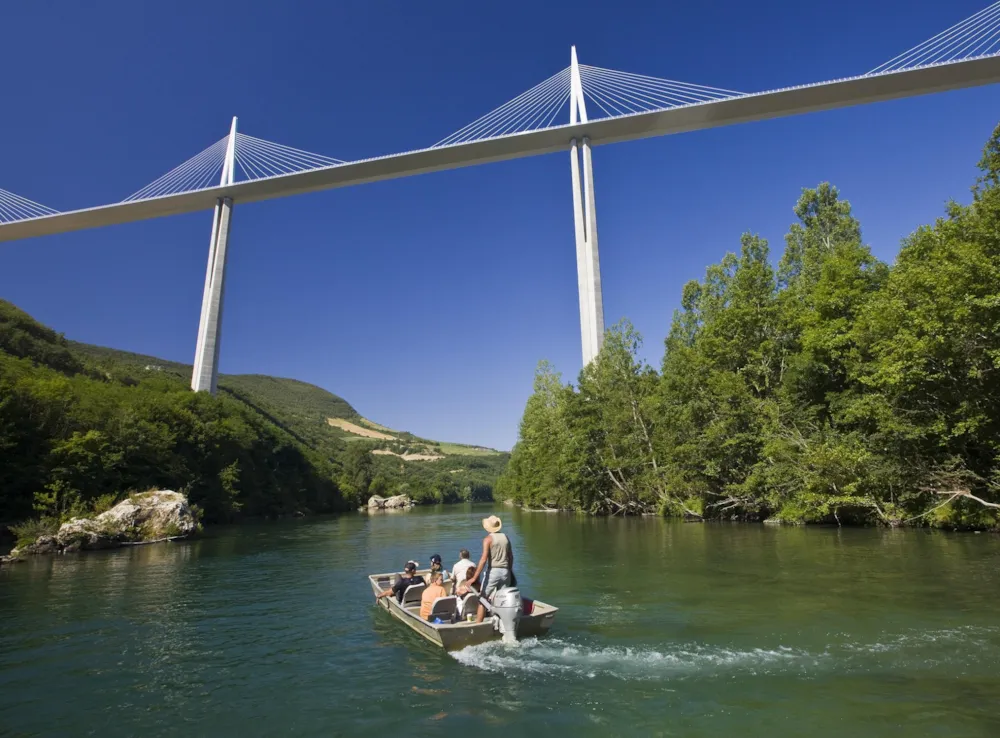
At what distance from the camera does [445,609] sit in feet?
34.2

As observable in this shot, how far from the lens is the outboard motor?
378 inches

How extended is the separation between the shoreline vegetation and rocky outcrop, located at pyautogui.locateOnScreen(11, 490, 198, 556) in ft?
95.8

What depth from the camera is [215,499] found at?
5362 centimetres

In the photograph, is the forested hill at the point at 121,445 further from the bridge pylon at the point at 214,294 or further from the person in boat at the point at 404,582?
the person in boat at the point at 404,582

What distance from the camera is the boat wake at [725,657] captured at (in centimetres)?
823

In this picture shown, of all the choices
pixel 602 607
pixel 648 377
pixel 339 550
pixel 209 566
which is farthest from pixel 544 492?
pixel 602 607

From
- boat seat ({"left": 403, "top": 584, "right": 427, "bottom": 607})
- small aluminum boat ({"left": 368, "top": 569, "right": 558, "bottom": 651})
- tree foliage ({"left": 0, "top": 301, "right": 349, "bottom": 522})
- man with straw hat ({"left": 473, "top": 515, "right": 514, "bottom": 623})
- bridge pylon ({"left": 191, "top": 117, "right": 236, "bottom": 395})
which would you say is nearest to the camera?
small aluminum boat ({"left": 368, "top": 569, "right": 558, "bottom": 651})

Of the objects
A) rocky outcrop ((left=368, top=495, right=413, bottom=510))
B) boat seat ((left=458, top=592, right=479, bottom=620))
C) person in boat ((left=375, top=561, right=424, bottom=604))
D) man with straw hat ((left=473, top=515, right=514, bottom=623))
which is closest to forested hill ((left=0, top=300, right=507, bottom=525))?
rocky outcrop ((left=368, top=495, right=413, bottom=510))

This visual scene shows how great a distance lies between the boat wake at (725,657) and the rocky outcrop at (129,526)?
1015 inches

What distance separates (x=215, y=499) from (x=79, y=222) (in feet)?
116

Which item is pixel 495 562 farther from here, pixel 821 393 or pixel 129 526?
pixel 129 526

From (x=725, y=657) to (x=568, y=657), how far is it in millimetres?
2313

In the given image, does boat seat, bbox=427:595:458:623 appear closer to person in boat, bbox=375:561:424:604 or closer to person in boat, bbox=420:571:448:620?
person in boat, bbox=420:571:448:620

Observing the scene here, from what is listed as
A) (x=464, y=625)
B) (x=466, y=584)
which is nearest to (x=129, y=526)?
(x=466, y=584)
